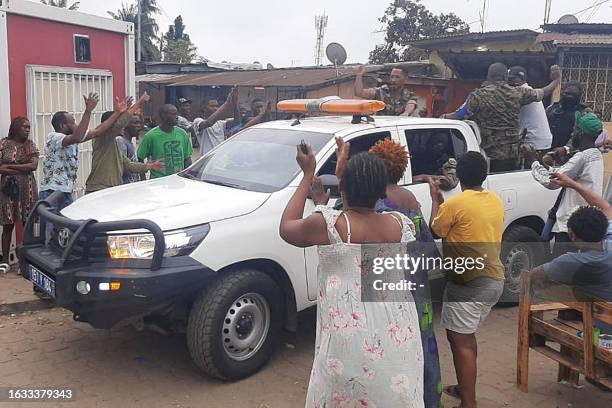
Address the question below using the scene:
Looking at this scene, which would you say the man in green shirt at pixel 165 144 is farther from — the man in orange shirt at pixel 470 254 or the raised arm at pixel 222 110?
Answer: the man in orange shirt at pixel 470 254

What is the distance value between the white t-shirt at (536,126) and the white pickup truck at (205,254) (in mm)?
1954

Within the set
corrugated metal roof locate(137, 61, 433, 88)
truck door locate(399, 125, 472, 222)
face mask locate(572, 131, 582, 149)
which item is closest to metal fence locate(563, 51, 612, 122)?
corrugated metal roof locate(137, 61, 433, 88)

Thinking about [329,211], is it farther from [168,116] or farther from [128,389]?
[168,116]

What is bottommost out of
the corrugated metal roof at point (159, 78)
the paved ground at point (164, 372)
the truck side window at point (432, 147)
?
the paved ground at point (164, 372)

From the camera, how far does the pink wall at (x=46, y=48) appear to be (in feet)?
21.2

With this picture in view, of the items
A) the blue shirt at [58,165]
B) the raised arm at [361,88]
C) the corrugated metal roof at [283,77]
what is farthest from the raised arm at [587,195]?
the corrugated metal roof at [283,77]

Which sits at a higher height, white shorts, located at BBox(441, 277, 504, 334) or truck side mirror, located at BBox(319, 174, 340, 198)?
truck side mirror, located at BBox(319, 174, 340, 198)

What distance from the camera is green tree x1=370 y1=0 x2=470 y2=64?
2503cm

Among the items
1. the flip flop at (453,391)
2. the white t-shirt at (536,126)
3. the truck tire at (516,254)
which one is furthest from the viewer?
the white t-shirt at (536,126)

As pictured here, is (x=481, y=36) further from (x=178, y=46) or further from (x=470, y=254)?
(x=178, y=46)

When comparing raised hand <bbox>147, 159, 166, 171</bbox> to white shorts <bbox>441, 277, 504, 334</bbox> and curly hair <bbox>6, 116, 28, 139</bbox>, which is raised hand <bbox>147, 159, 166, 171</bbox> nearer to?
curly hair <bbox>6, 116, 28, 139</bbox>

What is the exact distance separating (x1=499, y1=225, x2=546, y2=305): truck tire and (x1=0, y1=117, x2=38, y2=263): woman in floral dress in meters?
4.73

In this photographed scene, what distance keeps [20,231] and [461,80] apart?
11.1 metres

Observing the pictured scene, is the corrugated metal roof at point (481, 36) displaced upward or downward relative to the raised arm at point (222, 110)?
upward
